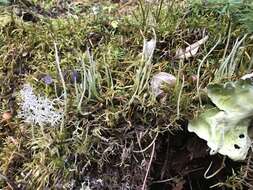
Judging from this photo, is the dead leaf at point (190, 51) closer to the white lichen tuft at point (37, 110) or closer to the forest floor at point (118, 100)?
the forest floor at point (118, 100)

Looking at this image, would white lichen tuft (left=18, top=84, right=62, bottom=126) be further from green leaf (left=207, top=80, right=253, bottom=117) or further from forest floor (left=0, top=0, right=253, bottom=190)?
green leaf (left=207, top=80, right=253, bottom=117)

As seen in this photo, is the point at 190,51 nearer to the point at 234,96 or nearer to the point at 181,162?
the point at 234,96

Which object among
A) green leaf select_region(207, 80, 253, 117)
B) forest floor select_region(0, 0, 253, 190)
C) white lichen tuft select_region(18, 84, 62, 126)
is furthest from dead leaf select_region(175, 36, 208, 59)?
white lichen tuft select_region(18, 84, 62, 126)

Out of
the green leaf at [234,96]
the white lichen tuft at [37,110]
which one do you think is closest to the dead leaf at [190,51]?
the green leaf at [234,96]

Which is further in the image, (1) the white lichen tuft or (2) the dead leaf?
(2) the dead leaf

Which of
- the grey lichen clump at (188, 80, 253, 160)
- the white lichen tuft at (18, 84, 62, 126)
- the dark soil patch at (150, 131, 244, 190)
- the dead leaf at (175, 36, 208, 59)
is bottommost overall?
the dark soil patch at (150, 131, 244, 190)

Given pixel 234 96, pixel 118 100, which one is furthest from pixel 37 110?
pixel 234 96
